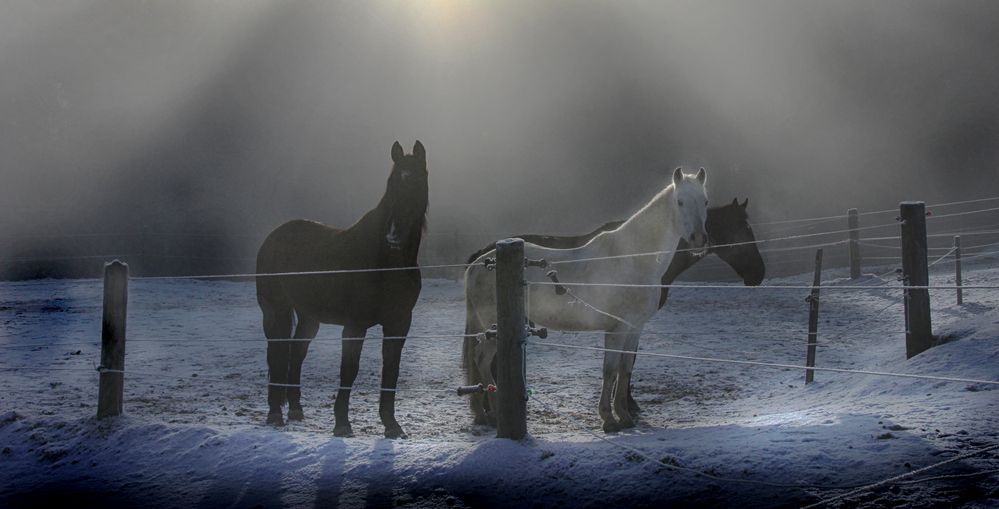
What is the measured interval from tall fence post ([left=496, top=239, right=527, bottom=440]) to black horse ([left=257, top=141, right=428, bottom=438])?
1243 millimetres

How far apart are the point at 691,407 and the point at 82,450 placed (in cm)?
502

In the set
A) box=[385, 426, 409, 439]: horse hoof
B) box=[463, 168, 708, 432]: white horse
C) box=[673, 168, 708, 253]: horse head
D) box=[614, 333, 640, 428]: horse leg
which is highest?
box=[673, 168, 708, 253]: horse head

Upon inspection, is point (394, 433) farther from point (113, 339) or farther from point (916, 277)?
point (916, 277)

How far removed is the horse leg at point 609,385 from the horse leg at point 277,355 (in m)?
2.63

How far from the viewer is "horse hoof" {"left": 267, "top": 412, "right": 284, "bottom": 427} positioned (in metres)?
6.47

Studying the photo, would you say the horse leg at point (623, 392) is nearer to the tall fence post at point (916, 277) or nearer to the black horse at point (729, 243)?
the black horse at point (729, 243)

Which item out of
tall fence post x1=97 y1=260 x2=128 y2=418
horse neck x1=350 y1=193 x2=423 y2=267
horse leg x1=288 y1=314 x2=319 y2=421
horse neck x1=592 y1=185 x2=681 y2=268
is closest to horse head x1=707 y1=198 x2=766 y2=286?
horse neck x1=592 y1=185 x2=681 y2=268

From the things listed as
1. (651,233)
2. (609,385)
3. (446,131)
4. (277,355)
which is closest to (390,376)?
(277,355)

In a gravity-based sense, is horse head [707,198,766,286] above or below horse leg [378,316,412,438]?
above

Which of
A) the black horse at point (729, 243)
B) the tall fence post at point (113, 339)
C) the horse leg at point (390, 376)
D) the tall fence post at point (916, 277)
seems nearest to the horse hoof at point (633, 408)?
the black horse at point (729, 243)

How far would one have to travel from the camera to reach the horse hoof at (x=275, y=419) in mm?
6469

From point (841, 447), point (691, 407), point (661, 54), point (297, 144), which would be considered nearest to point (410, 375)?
point (691, 407)

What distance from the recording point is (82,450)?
548 centimetres

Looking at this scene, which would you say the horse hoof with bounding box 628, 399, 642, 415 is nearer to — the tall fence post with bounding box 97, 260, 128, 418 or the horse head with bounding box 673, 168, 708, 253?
the horse head with bounding box 673, 168, 708, 253
